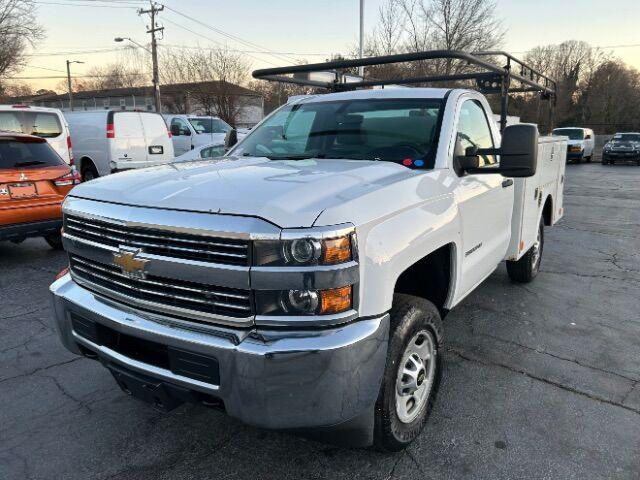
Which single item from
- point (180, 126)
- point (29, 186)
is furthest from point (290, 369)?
point (180, 126)

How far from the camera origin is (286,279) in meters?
1.97

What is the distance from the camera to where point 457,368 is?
362 cm

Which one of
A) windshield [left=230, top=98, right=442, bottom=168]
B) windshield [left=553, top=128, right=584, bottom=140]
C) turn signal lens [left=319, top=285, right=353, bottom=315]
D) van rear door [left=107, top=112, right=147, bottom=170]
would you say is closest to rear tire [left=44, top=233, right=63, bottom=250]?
windshield [left=230, top=98, right=442, bottom=168]

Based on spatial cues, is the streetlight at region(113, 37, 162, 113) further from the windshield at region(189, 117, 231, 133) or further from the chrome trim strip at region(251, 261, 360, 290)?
the chrome trim strip at region(251, 261, 360, 290)

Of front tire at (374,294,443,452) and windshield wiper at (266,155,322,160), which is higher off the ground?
windshield wiper at (266,155,322,160)

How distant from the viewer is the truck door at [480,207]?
3.20m

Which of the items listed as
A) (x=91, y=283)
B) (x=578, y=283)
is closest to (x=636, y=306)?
(x=578, y=283)

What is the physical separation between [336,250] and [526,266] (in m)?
3.96

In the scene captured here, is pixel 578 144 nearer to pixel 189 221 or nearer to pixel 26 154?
pixel 26 154

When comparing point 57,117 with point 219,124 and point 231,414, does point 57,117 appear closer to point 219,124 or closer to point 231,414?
point 219,124

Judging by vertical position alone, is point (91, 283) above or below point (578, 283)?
above

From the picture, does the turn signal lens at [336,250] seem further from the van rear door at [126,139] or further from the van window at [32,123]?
the van rear door at [126,139]

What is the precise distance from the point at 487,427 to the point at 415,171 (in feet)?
5.04

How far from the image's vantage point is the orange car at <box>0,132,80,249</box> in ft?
19.7
